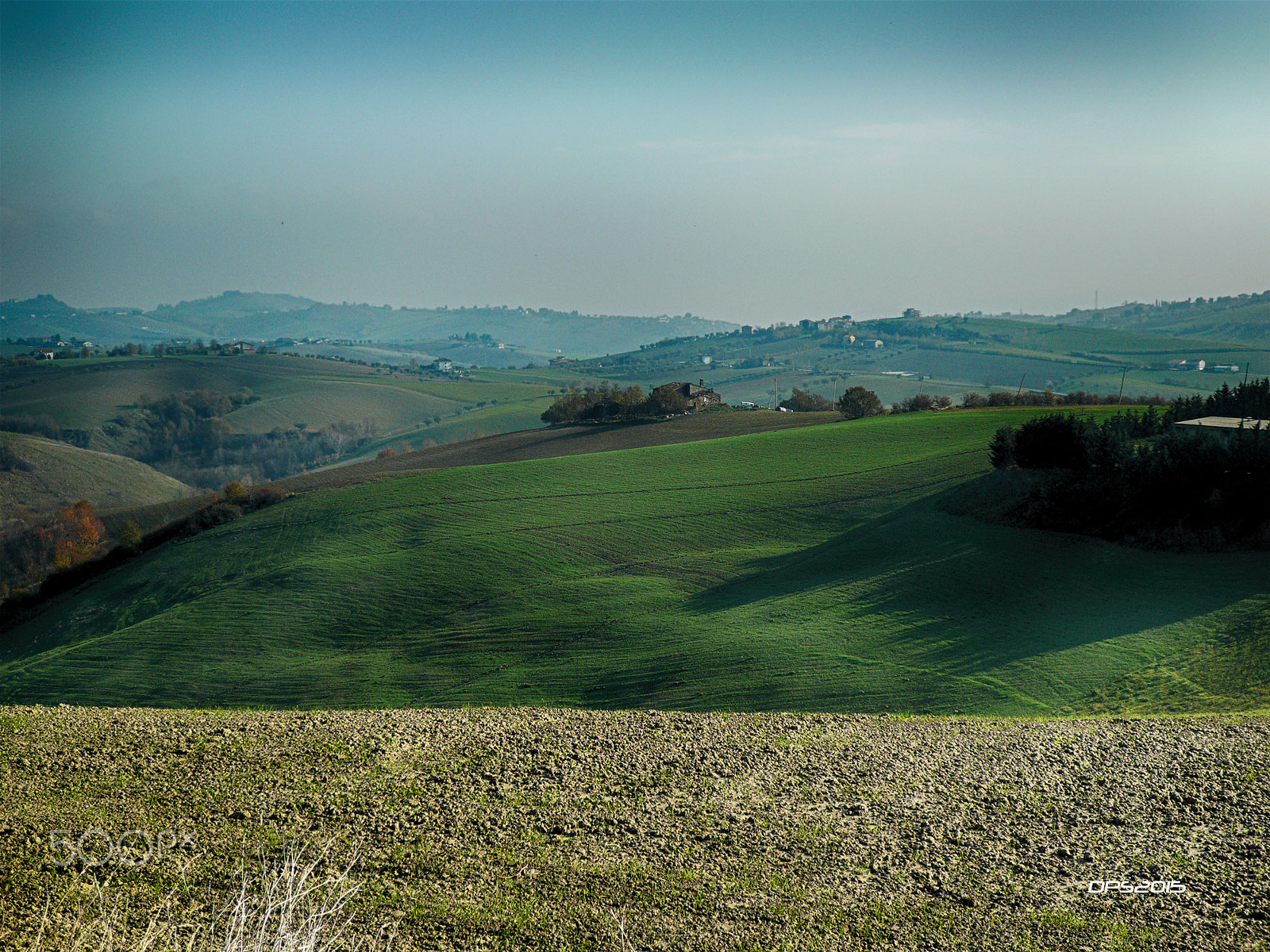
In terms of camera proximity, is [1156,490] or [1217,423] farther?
[1217,423]

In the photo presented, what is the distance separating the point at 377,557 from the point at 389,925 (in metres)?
32.3

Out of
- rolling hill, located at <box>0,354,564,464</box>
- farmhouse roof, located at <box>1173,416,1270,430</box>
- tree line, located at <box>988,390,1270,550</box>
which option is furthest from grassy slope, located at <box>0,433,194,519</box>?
farmhouse roof, located at <box>1173,416,1270,430</box>

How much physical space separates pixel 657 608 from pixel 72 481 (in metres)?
92.4

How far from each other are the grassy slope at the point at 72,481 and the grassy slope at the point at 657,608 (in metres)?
55.1

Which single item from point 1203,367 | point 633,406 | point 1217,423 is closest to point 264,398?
point 633,406

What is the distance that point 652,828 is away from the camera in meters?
10.6

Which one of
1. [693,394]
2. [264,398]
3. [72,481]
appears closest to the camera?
[72,481]

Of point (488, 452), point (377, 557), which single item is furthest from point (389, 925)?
point (488, 452)

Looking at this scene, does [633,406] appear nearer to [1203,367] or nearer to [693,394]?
[693,394]

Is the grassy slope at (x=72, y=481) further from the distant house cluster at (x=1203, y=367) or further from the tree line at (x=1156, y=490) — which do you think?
the distant house cluster at (x=1203, y=367)

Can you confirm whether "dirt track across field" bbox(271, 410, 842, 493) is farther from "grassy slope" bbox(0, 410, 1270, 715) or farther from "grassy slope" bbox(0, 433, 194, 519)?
"grassy slope" bbox(0, 433, 194, 519)

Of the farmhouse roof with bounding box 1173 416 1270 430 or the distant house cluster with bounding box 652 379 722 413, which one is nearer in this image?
the farmhouse roof with bounding box 1173 416 1270 430

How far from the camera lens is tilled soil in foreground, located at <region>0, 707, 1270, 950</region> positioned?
887 cm

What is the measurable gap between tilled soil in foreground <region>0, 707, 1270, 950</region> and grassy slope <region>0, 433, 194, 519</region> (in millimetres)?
88488
